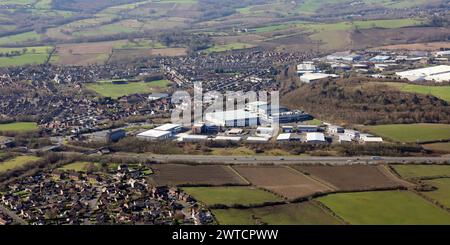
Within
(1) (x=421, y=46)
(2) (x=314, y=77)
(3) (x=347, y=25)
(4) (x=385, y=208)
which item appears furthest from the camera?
(3) (x=347, y=25)

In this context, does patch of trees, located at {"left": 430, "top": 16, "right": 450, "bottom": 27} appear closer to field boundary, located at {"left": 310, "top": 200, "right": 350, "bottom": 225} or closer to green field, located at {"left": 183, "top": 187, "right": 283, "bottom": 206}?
green field, located at {"left": 183, "top": 187, "right": 283, "bottom": 206}

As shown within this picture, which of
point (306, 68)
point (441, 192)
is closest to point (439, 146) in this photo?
point (441, 192)

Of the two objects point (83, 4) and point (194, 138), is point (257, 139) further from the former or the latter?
point (83, 4)

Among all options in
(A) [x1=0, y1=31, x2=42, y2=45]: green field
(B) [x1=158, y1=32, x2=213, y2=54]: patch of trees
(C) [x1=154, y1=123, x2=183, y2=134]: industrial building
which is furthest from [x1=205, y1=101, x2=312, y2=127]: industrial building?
(A) [x1=0, y1=31, x2=42, y2=45]: green field

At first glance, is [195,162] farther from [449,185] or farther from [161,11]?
[161,11]

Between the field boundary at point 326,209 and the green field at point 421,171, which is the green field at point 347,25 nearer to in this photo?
the green field at point 421,171
